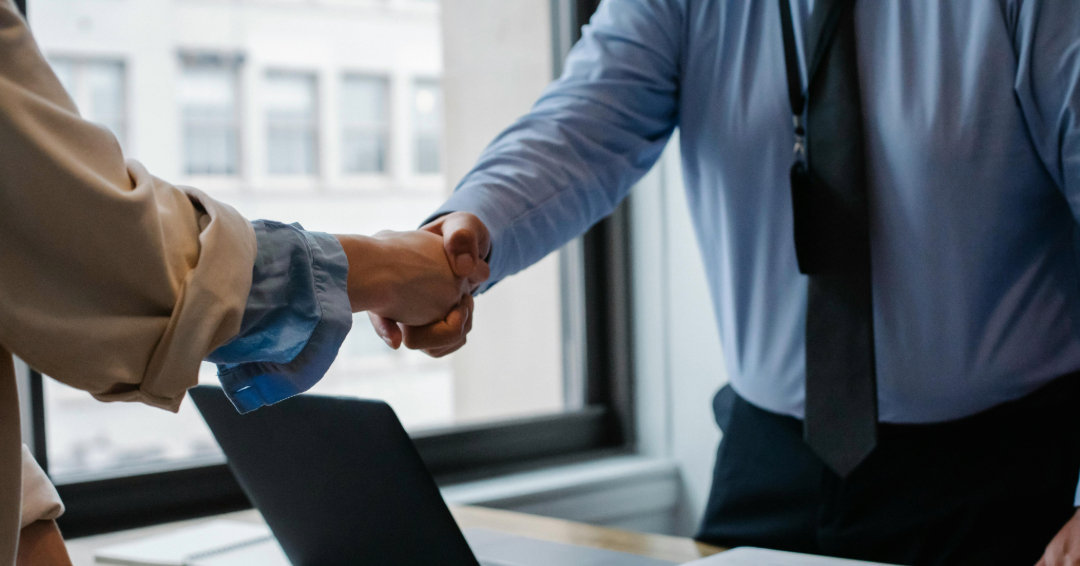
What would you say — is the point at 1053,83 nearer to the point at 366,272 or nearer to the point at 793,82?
the point at 793,82

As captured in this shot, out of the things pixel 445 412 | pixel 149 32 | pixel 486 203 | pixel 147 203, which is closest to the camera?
pixel 147 203

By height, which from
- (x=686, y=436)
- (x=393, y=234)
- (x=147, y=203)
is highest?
(x=147, y=203)

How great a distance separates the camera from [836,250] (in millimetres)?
917

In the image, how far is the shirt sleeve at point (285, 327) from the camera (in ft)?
1.93

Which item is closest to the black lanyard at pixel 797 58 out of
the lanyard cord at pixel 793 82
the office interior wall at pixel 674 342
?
the lanyard cord at pixel 793 82

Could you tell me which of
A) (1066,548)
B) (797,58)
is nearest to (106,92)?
(797,58)

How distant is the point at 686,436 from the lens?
2.05 m

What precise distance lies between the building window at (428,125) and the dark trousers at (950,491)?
1255 mm

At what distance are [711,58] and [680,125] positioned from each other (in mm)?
99

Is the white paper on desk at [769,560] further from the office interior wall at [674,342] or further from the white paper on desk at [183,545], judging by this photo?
the office interior wall at [674,342]

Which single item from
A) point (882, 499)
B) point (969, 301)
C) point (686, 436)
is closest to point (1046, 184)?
point (969, 301)

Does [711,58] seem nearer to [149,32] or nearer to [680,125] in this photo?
[680,125]

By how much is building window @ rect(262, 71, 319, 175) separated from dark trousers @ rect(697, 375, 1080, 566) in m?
1.23

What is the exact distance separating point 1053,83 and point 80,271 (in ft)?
2.75
